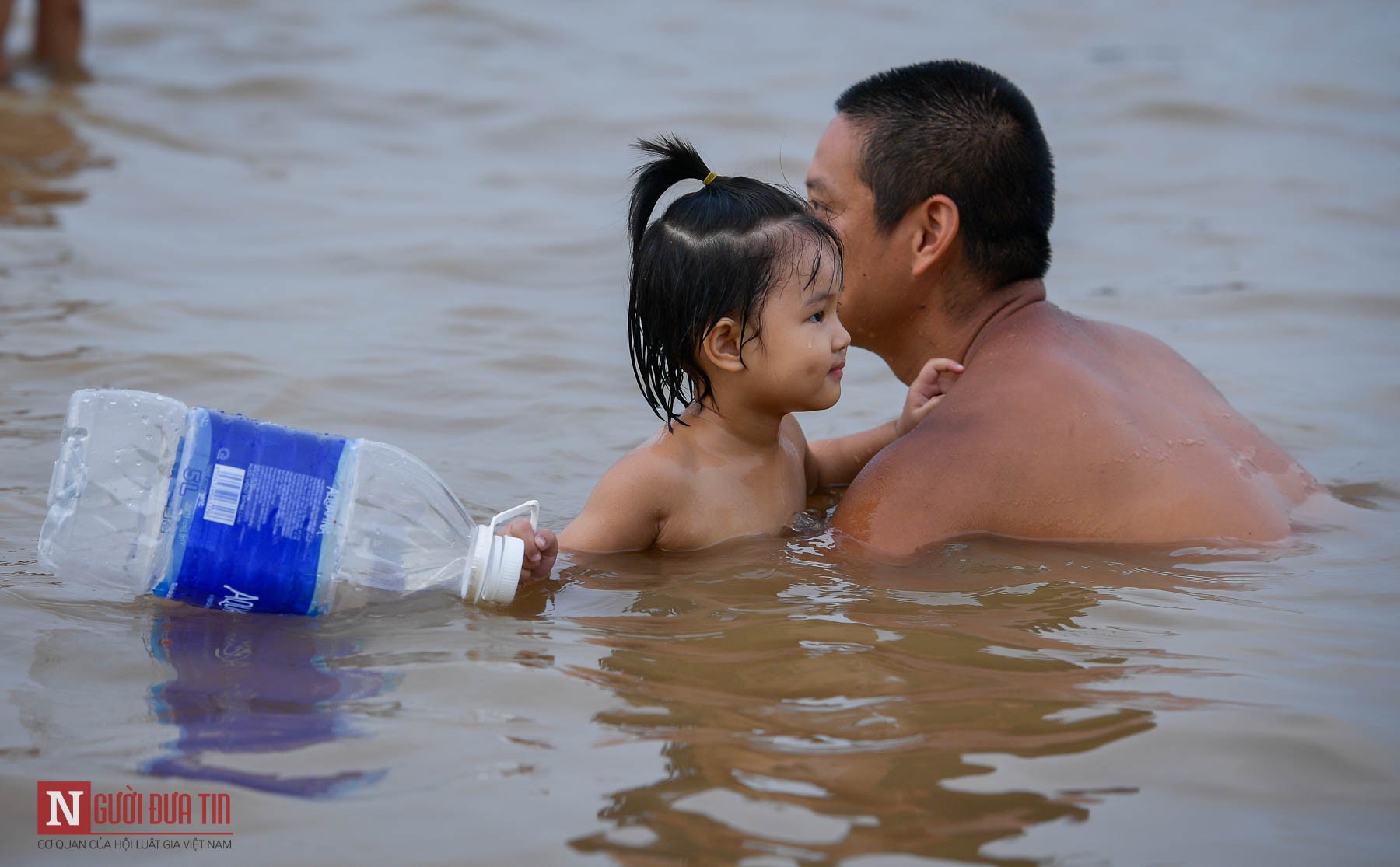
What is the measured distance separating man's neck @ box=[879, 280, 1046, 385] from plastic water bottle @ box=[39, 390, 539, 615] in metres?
1.49

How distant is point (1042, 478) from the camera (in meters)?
3.59

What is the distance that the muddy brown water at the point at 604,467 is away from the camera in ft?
7.77

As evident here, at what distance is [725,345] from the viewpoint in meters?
3.67

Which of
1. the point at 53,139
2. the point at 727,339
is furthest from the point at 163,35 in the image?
the point at 727,339

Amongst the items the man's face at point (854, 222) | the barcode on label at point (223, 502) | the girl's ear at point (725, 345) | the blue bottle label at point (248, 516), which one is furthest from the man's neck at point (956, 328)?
the barcode on label at point (223, 502)

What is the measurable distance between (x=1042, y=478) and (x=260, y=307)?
13.5 ft

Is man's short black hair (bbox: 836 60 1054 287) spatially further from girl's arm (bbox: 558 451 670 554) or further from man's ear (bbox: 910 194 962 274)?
girl's arm (bbox: 558 451 670 554)

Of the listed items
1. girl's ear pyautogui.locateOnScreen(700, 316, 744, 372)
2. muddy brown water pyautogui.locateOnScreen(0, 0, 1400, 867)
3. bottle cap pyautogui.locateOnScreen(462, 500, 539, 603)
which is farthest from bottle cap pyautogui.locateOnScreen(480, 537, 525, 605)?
girl's ear pyautogui.locateOnScreen(700, 316, 744, 372)

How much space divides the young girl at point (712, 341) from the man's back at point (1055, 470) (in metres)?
0.31

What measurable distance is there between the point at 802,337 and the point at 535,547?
892 millimetres

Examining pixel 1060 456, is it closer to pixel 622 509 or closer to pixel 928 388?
pixel 928 388

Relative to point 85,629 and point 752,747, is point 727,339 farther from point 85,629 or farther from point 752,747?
point 85,629
